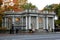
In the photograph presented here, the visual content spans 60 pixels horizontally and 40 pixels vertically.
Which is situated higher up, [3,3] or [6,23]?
[3,3]

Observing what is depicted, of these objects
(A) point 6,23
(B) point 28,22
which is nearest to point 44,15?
(B) point 28,22

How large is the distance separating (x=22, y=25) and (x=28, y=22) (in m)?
2.19

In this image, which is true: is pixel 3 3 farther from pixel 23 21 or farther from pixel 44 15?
pixel 44 15

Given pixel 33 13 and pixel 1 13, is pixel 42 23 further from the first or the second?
pixel 1 13

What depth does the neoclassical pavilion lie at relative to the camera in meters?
61.0

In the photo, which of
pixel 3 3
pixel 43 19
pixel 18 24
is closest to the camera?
pixel 3 3

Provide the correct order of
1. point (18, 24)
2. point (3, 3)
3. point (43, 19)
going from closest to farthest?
point (3, 3) < point (18, 24) < point (43, 19)

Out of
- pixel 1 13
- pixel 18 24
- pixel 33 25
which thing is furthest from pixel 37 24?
pixel 1 13

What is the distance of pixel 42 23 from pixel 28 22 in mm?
4417

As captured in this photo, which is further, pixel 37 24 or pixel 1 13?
pixel 37 24

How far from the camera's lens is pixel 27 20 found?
203 feet

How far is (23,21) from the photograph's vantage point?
61625 millimetres

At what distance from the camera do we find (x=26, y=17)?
62.2m

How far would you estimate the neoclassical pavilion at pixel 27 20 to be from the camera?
61000 millimetres
